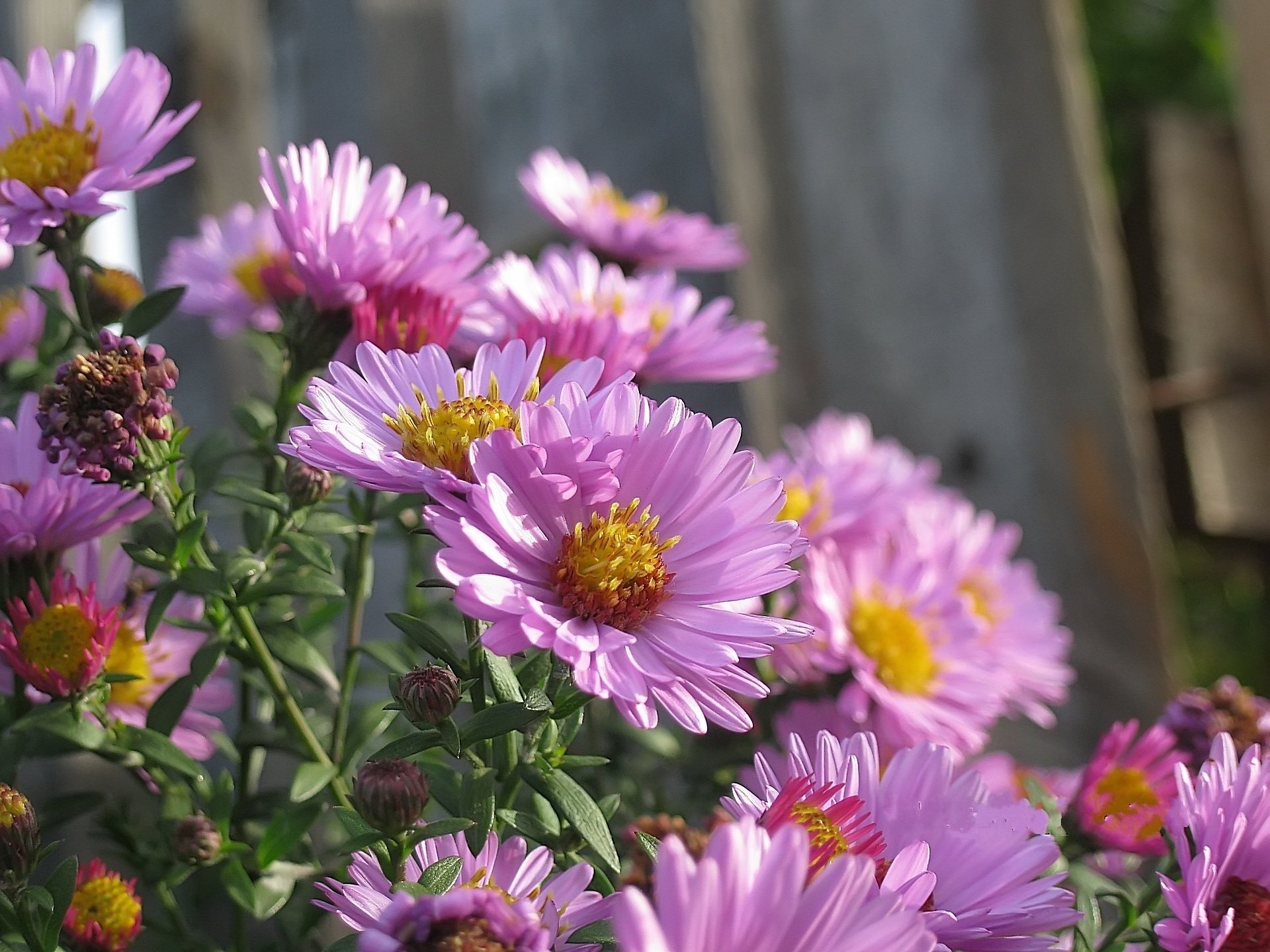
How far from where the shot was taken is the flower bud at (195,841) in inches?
17.6

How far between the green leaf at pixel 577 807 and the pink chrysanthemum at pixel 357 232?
0.66ft

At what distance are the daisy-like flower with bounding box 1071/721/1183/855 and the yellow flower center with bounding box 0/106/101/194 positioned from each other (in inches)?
19.5

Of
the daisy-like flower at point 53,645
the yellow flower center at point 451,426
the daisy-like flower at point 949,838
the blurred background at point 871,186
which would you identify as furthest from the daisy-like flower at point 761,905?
the blurred background at point 871,186

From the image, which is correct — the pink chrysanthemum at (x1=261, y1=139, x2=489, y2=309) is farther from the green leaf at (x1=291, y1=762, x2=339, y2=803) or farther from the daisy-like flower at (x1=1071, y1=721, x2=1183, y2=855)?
the daisy-like flower at (x1=1071, y1=721, x2=1183, y2=855)

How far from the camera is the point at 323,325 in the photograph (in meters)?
0.49

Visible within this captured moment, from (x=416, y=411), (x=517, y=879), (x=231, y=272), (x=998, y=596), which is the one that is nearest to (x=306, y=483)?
(x=416, y=411)

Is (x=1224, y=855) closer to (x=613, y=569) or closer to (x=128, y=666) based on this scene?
(x=613, y=569)

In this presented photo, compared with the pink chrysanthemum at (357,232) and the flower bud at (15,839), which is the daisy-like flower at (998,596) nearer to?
the pink chrysanthemum at (357,232)

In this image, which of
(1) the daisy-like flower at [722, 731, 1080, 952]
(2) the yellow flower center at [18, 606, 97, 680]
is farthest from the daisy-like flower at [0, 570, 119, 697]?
(1) the daisy-like flower at [722, 731, 1080, 952]

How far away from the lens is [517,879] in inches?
14.4

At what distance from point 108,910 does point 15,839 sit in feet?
0.17

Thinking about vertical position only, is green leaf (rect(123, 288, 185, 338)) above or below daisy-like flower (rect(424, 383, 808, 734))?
above

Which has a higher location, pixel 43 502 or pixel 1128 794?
pixel 43 502

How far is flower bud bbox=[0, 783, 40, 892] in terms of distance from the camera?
1.26 ft
